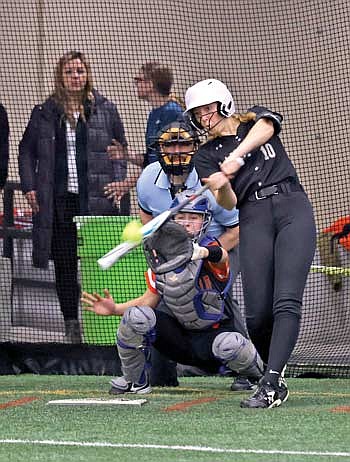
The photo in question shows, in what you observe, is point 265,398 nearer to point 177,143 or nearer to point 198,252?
point 198,252

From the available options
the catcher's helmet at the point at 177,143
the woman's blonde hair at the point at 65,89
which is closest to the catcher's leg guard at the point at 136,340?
the catcher's helmet at the point at 177,143

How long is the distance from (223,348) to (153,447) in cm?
167

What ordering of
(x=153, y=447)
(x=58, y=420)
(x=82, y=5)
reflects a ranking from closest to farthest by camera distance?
(x=153, y=447) → (x=58, y=420) → (x=82, y=5)

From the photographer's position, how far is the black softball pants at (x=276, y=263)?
Result: 5996mm

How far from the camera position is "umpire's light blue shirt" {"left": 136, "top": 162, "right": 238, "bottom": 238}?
698 centimetres

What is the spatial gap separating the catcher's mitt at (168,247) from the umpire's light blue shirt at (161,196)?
0.49m

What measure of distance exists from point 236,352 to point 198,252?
20.9 inches

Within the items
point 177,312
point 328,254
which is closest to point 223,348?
point 177,312

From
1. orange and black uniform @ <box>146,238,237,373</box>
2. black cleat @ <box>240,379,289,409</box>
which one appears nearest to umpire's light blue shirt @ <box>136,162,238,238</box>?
orange and black uniform @ <box>146,238,237,373</box>

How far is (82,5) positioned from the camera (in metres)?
10.4

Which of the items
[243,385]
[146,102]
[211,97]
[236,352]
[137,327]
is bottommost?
[243,385]

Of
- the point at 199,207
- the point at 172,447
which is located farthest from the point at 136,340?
the point at 172,447

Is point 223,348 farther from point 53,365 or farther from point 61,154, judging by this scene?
point 61,154

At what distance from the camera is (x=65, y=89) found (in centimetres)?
908
